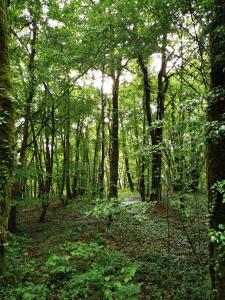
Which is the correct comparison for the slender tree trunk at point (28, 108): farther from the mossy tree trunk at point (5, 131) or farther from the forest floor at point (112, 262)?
the mossy tree trunk at point (5, 131)

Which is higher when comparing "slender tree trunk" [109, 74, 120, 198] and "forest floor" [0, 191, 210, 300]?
A: "slender tree trunk" [109, 74, 120, 198]

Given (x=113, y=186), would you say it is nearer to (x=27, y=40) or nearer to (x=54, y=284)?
(x=54, y=284)

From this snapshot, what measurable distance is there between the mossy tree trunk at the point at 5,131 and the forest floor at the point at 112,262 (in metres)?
0.87

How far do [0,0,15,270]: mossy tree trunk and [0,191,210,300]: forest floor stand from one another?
868 millimetres

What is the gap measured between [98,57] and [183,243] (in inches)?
309

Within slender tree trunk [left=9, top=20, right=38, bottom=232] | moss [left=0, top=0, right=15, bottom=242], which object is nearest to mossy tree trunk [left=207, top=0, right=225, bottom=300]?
moss [left=0, top=0, right=15, bottom=242]

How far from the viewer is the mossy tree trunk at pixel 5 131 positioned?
4738mm

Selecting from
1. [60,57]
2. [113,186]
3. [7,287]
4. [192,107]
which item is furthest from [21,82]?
[192,107]

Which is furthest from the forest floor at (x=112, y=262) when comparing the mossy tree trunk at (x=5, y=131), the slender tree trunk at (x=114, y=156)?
the slender tree trunk at (x=114, y=156)

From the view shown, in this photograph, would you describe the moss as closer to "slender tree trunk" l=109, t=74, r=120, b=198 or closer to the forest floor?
the forest floor

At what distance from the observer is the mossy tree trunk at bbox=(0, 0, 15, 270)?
187 inches

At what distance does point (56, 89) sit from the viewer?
45.6 ft

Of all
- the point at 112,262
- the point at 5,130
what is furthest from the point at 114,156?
the point at 5,130

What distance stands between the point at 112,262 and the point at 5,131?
200 inches
